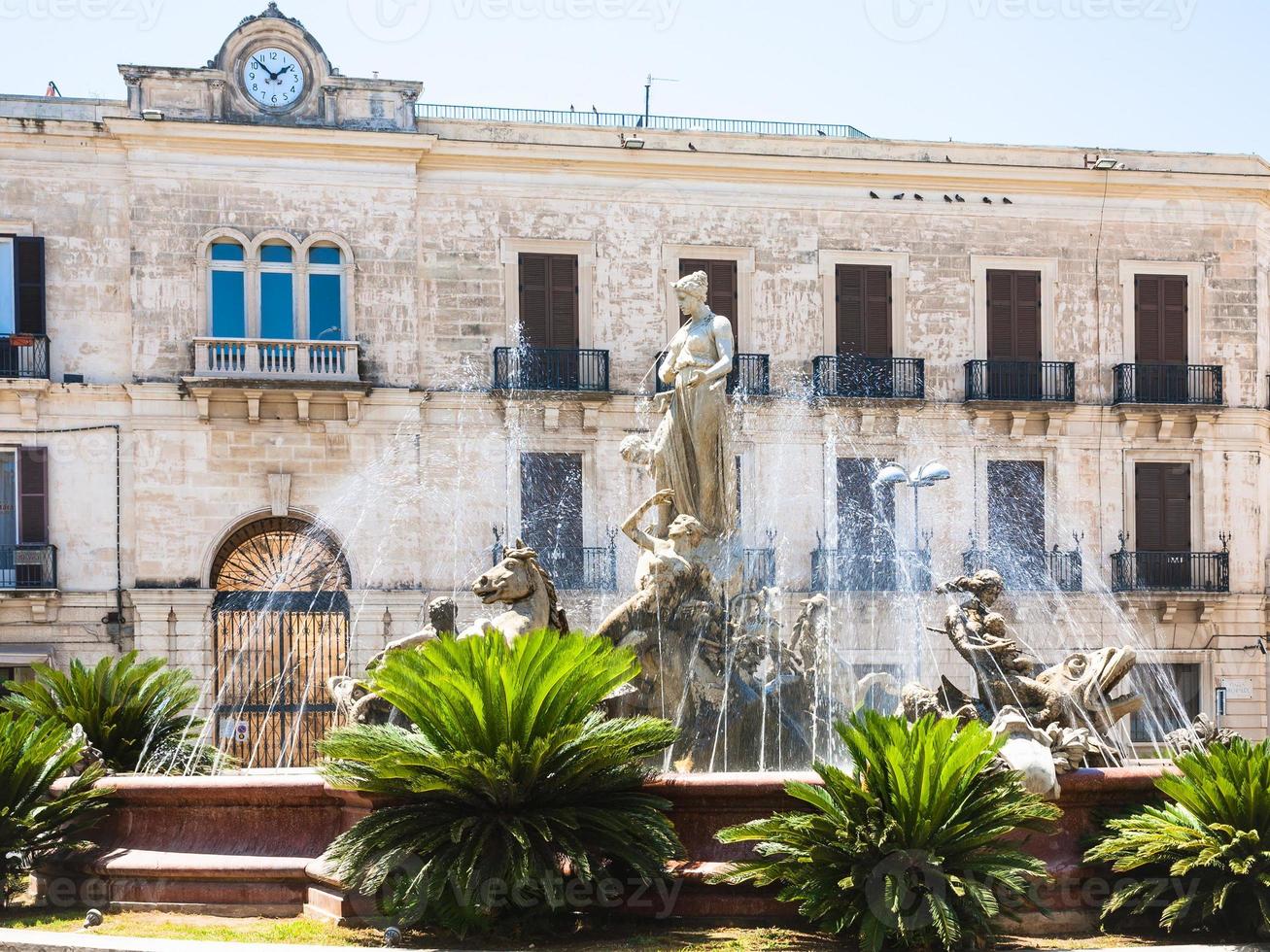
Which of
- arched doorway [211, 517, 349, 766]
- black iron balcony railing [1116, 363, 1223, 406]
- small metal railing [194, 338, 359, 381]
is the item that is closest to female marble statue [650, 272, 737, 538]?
arched doorway [211, 517, 349, 766]

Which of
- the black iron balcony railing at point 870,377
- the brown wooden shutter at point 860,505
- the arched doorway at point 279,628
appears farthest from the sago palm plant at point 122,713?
the black iron balcony railing at point 870,377

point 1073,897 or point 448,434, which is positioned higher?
point 448,434

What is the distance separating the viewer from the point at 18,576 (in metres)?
25.8

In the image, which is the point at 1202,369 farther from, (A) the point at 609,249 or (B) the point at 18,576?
(B) the point at 18,576

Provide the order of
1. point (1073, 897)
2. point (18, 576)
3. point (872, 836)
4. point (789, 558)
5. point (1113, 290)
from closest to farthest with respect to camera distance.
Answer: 1. point (872, 836)
2. point (1073, 897)
3. point (18, 576)
4. point (789, 558)
5. point (1113, 290)

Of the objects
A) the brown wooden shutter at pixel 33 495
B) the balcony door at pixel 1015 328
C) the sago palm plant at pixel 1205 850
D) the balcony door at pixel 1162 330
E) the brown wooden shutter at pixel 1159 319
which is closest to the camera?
the sago palm plant at pixel 1205 850

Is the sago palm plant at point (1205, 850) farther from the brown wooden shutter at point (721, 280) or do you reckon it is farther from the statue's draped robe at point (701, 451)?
the brown wooden shutter at point (721, 280)

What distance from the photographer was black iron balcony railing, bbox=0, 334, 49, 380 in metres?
26.0

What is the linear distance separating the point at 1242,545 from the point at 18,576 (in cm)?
1948

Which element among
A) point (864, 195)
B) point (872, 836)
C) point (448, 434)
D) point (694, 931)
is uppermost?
point (864, 195)

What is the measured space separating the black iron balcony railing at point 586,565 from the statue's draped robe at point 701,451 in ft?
45.5

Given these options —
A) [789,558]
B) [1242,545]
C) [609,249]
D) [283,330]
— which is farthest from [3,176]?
[1242,545]

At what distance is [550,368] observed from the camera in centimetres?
2752

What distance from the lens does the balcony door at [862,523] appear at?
27.9 metres
